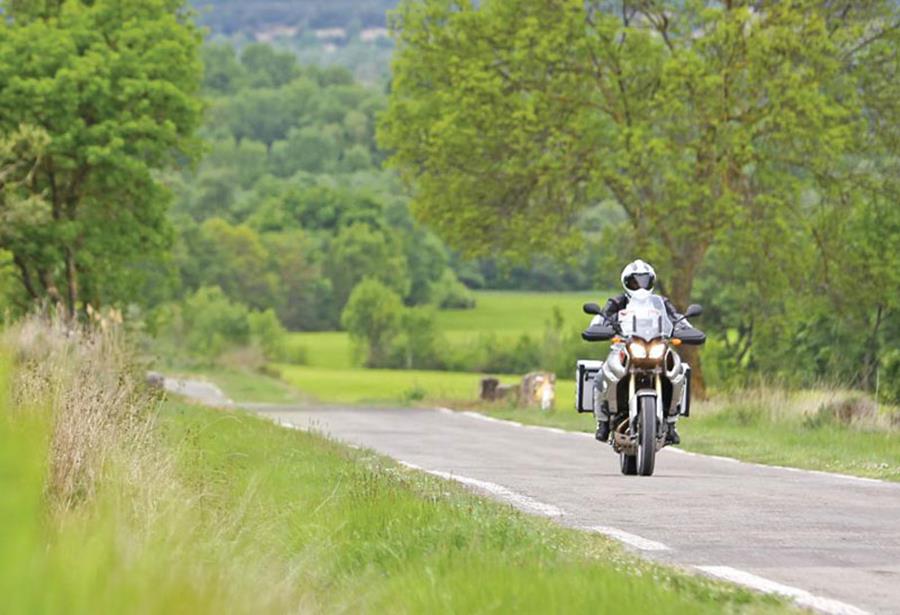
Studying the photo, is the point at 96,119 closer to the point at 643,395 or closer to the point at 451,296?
the point at 643,395

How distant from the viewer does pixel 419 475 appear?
50.4 ft

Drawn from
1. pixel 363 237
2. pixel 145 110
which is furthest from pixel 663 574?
pixel 363 237

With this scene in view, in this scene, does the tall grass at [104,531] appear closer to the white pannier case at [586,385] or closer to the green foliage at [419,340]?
the white pannier case at [586,385]

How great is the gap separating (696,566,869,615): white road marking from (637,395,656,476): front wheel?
5.82 metres

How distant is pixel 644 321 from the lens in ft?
50.0

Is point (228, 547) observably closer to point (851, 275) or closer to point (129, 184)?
point (851, 275)

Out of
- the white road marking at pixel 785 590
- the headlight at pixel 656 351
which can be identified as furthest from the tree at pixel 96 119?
the white road marking at pixel 785 590

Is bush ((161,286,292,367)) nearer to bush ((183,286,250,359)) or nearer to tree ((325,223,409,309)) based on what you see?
bush ((183,286,250,359))

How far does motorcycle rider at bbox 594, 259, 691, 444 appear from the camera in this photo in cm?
1535

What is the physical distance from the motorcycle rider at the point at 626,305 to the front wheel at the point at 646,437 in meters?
0.21

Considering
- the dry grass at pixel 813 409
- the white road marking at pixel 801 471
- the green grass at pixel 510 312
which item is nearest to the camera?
the white road marking at pixel 801 471

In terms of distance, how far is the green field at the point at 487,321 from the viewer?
12506 centimetres

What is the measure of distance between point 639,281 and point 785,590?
7.07 meters

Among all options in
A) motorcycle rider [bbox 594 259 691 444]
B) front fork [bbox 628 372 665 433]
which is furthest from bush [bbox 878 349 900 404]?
front fork [bbox 628 372 665 433]
